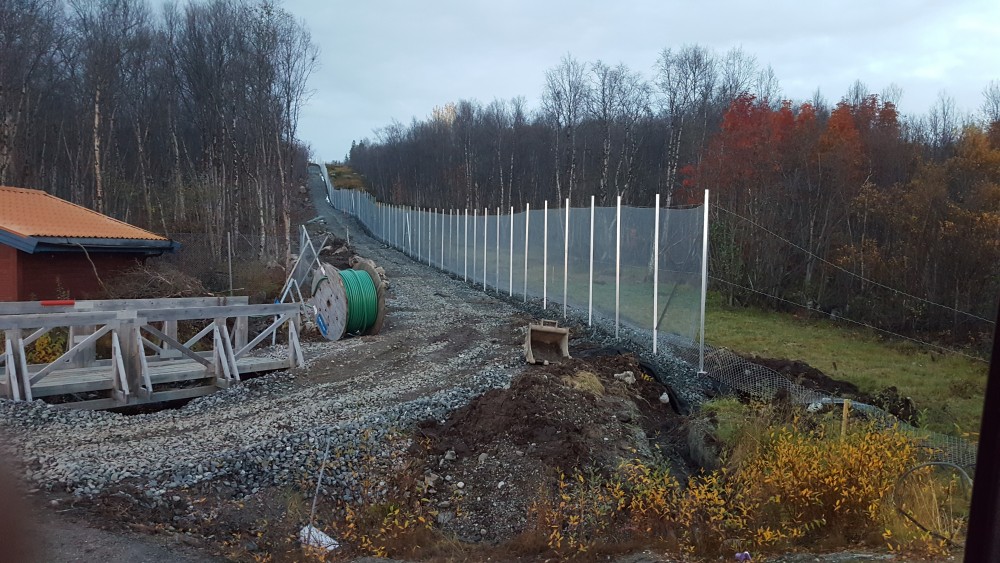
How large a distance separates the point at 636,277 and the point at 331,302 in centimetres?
720

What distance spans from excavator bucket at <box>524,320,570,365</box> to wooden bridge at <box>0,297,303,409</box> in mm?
4001

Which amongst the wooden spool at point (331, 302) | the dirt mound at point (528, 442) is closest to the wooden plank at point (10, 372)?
the dirt mound at point (528, 442)

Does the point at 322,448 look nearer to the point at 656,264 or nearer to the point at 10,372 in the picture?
the point at 10,372

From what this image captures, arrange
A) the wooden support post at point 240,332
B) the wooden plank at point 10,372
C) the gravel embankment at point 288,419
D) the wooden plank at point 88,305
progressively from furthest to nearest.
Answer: the wooden support post at point 240,332 → the wooden plank at point 88,305 → the wooden plank at point 10,372 → the gravel embankment at point 288,419

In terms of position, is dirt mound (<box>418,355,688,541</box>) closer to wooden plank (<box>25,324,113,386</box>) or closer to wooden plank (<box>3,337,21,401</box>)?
wooden plank (<box>25,324,113,386</box>)

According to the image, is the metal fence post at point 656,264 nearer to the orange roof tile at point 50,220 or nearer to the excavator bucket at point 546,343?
the excavator bucket at point 546,343

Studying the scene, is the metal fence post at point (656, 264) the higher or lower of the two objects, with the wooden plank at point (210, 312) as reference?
higher

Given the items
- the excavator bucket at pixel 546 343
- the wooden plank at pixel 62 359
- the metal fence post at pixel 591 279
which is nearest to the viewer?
the wooden plank at pixel 62 359

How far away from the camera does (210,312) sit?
35.9 ft

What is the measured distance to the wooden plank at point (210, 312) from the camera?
10211 mm

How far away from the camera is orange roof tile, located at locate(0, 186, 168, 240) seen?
51.2 feet

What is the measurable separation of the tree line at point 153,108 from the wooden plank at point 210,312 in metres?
14.8

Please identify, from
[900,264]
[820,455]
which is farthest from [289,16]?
[820,455]

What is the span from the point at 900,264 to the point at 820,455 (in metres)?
13.6
